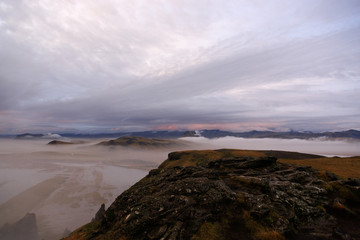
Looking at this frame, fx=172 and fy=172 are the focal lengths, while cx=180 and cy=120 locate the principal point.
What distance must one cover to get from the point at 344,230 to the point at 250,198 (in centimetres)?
885

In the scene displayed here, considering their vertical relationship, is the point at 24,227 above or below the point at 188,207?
below

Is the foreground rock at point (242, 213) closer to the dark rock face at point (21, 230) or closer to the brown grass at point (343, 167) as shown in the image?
the brown grass at point (343, 167)

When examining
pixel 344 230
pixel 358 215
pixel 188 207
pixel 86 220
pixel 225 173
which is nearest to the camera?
pixel 344 230

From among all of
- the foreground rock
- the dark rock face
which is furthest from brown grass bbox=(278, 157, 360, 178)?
the dark rock face

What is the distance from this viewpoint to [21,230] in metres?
67.6

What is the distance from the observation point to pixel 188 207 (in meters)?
21.3

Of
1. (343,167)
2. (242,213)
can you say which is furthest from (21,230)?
(343,167)

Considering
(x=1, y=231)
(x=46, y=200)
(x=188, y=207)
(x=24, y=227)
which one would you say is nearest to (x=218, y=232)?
(x=188, y=207)

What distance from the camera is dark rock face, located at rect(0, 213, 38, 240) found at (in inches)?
2564

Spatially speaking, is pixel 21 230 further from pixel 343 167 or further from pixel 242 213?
pixel 343 167

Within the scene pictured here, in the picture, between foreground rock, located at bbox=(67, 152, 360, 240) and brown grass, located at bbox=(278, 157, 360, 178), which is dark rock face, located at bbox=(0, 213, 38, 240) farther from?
brown grass, located at bbox=(278, 157, 360, 178)

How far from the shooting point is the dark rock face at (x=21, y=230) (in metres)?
65.1

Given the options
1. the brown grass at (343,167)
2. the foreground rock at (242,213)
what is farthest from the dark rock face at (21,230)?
the brown grass at (343,167)

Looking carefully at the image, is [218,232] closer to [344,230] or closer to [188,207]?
[188,207]
